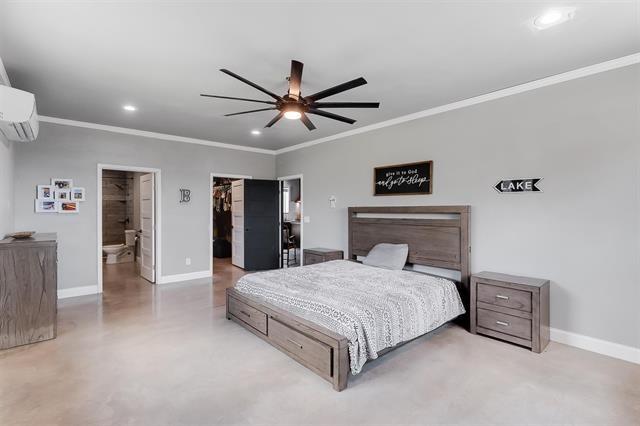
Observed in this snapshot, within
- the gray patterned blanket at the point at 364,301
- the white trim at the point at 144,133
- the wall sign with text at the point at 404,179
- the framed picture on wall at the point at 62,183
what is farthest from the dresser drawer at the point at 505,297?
the framed picture on wall at the point at 62,183

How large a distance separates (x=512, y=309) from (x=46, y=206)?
6.11m

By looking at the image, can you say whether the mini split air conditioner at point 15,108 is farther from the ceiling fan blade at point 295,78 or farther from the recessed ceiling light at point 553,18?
the recessed ceiling light at point 553,18

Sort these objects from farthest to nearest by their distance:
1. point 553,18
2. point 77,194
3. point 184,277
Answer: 1. point 184,277
2. point 77,194
3. point 553,18

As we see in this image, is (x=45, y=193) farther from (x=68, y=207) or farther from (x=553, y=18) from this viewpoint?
(x=553, y=18)

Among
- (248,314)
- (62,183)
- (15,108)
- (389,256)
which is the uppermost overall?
(15,108)

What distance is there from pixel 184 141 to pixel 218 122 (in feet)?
4.72

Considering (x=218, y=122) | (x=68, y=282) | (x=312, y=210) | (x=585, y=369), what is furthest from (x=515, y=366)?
(x=68, y=282)

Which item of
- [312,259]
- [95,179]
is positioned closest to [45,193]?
[95,179]

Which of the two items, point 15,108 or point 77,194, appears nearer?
point 15,108

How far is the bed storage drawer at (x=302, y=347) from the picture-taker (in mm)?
2533

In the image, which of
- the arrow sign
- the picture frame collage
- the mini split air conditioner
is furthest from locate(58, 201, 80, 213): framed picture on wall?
the arrow sign

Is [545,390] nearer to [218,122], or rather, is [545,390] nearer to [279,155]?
[218,122]

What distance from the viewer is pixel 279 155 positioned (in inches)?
284

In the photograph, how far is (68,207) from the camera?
484 cm
